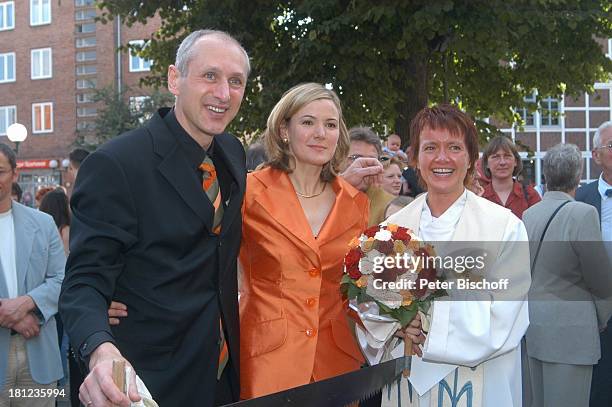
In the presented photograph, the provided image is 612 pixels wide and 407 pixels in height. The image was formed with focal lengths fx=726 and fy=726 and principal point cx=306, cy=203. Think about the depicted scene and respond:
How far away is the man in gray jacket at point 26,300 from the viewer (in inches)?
191

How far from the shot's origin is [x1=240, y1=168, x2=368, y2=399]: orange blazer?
3.47 metres

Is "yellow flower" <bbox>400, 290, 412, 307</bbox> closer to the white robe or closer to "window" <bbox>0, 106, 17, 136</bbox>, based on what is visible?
the white robe

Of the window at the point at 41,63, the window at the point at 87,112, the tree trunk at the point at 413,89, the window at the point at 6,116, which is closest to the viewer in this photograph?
the tree trunk at the point at 413,89

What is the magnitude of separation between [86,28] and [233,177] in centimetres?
3807

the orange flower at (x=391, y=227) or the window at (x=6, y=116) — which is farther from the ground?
the window at (x=6, y=116)

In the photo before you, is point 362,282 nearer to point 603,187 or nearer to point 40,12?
point 603,187

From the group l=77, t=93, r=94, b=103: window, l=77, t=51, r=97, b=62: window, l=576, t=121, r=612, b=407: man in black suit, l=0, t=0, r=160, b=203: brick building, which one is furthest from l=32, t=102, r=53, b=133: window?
l=576, t=121, r=612, b=407: man in black suit

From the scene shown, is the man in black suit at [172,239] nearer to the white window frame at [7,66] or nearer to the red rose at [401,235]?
the red rose at [401,235]

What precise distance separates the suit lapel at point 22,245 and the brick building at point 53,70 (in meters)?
33.0

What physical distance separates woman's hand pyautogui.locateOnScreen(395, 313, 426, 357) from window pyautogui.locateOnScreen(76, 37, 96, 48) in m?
37.7

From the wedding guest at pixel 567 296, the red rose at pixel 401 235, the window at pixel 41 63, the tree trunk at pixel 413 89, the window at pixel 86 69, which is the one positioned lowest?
the wedding guest at pixel 567 296

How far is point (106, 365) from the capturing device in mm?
2172

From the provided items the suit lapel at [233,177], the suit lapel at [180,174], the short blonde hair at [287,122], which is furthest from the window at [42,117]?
the suit lapel at [180,174]

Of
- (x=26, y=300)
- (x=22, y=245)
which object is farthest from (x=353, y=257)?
(x=22, y=245)
